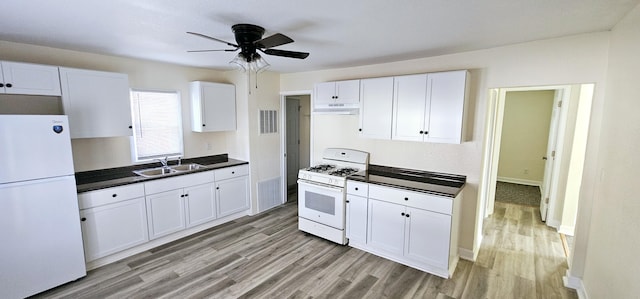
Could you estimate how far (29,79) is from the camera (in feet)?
8.47

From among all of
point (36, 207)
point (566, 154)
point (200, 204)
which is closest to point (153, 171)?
point (200, 204)

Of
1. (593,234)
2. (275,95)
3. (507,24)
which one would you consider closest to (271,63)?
(275,95)

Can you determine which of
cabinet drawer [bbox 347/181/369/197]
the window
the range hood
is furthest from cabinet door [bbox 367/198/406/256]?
the window

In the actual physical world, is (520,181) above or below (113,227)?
below

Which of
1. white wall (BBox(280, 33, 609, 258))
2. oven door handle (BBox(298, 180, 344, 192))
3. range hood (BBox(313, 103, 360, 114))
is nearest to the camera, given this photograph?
white wall (BBox(280, 33, 609, 258))

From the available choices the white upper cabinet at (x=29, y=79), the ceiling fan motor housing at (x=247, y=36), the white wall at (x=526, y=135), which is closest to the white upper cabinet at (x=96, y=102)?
the white upper cabinet at (x=29, y=79)

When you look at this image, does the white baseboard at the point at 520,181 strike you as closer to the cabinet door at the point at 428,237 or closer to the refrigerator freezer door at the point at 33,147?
the cabinet door at the point at 428,237

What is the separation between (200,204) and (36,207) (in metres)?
1.66

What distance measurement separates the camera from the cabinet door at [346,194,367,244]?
332 cm

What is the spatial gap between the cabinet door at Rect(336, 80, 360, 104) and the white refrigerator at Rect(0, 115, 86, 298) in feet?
9.60

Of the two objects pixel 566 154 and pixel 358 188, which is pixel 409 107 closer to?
pixel 358 188

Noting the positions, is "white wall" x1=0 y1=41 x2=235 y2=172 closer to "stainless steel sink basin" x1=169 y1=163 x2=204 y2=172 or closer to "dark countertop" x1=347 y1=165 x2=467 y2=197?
"stainless steel sink basin" x1=169 y1=163 x2=204 y2=172

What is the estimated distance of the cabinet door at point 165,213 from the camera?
3357 mm

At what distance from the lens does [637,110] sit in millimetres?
1719
